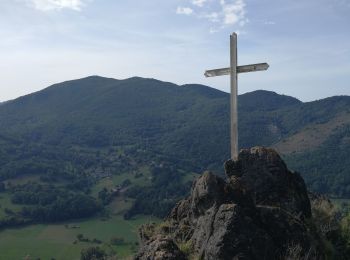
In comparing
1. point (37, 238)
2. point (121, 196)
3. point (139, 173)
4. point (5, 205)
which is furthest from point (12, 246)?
point (139, 173)

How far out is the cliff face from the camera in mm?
9133

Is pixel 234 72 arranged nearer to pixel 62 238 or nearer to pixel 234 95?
pixel 234 95

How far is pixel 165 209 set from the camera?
12562cm

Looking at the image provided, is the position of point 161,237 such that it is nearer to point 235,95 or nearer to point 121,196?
point 235,95

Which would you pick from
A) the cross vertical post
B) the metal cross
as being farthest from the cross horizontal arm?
the cross vertical post

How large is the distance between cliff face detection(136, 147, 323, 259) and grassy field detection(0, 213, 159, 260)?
271 feet

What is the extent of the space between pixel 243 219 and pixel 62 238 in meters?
113

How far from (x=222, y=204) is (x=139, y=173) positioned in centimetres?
18002

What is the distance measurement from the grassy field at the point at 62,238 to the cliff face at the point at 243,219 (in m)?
82.6

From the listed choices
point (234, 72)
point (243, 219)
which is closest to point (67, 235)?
point (234, 72)

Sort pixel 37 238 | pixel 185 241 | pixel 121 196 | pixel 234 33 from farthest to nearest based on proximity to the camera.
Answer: pixel 121 196 → pixel 37 238 → pixel 234 33 → pixel 185 241

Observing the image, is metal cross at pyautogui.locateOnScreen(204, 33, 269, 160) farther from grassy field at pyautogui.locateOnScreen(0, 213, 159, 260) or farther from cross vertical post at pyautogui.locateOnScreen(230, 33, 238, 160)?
grassy field at pyautogui.locateOnScreen(0, 213, 159, 260)

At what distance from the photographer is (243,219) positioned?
9.30 metres

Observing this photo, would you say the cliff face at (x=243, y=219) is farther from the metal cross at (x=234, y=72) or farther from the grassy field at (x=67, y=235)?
the grassy field at (x=67, y=235)
